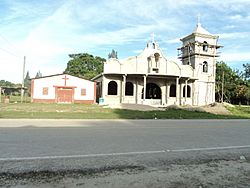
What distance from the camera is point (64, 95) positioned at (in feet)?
127

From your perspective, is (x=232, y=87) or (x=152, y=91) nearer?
(x=152, y=91)

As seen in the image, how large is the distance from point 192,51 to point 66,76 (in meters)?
22.4

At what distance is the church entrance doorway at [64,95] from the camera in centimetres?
3869

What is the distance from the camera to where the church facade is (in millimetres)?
39844

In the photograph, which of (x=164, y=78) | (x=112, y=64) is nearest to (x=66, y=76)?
(x=112, y=64)

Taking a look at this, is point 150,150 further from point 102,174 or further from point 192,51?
point 192,51

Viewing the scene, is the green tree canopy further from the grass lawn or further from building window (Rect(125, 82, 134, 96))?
the grass lawn

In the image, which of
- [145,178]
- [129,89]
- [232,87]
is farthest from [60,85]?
[232,87]

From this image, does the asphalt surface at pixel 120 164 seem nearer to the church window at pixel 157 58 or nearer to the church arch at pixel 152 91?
the church window at pixel 157 58

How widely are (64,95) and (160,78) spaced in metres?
14.3

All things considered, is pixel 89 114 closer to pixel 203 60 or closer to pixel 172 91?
pixel 172 91

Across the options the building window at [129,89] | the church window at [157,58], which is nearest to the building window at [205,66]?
the church window at [157,58]

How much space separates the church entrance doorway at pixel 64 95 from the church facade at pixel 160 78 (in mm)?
4242

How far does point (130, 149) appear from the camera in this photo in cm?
738
